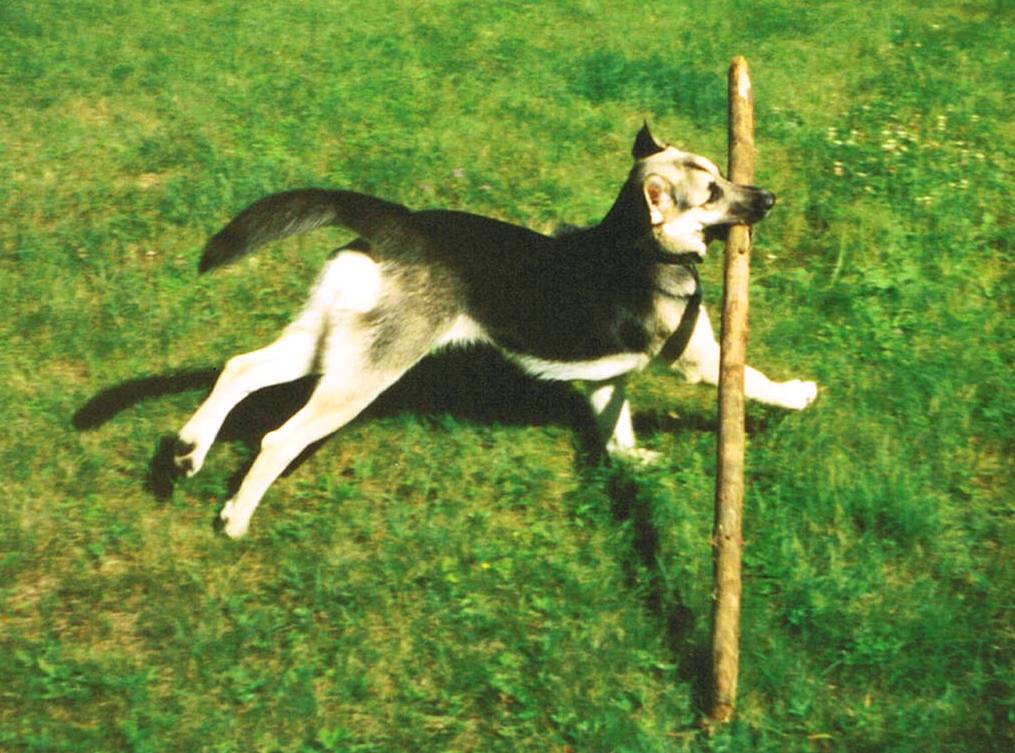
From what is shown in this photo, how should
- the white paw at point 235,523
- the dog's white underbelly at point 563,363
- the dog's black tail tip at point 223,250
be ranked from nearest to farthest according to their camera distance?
the dog's black tail tip at point 223,250
the white paw at point 235,523
the dog's white underbelly at point 563,363

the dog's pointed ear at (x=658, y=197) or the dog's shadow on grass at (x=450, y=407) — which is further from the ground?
the dog's pointed ear at (x=658, y=197)

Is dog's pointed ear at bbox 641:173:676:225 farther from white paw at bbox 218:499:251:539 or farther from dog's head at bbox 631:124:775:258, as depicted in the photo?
white paw at bbox 218:499:251:539

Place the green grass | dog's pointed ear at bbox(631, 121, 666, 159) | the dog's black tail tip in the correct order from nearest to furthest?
the green grass < the dog's black tail tip < dog's pointed ear at bbox(631, 121, 666, 159)

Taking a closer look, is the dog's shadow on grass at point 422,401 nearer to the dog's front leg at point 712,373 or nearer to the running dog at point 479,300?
the running dog at point 479,300

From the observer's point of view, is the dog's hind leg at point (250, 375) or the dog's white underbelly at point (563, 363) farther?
the dog's white underbelly at point (563, 363)

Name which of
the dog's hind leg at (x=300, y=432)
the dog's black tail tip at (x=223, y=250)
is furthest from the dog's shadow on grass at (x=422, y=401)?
the dog's black tail tip at (x=223, y=250)

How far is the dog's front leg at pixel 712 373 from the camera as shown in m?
4.84

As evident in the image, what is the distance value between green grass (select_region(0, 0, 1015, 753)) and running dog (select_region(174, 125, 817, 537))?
38 cm

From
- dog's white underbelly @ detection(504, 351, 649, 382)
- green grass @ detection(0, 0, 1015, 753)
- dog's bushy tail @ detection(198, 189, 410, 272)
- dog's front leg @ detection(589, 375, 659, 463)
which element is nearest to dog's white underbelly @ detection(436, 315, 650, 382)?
dog's white underbelly @ detection(504, 351, 649, 382)

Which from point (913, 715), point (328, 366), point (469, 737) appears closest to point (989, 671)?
point (913, 715)

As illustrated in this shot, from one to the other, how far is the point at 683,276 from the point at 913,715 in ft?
6.86

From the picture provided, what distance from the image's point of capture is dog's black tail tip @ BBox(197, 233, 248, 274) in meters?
4.46

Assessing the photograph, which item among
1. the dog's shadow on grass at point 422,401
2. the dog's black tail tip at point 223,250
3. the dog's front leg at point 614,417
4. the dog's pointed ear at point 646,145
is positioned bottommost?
the dog's shadow on grass at point 422,401

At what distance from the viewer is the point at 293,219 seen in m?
4.56
